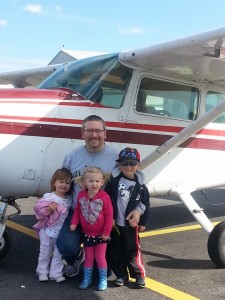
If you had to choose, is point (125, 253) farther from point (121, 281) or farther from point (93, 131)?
point (93, 131)

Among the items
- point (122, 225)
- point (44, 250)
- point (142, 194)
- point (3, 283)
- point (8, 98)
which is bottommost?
point (3, 283)

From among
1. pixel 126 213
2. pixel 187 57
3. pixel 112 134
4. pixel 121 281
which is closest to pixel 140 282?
pixel 121 281

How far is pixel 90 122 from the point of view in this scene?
3.64 m

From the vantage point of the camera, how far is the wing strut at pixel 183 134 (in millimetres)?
4129

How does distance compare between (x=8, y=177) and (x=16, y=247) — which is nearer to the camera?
(x=8, y=177)

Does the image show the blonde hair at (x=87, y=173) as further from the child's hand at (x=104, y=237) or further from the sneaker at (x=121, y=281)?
the sneaker at (x=121, y=281)

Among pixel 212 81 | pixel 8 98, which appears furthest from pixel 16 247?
pixel 212 81

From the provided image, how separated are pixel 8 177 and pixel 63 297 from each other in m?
1.14

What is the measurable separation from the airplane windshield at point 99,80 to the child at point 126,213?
3.04 ft

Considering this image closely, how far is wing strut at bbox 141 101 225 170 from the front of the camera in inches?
163

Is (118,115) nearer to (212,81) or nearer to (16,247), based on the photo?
(212,81)

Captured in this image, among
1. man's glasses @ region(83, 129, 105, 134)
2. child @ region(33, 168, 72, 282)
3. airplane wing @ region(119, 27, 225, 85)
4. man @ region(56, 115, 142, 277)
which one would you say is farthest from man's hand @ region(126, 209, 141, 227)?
airplane wing @ region(119, 27, 225, 85)

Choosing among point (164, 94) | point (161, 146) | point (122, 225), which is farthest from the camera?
point (164, 94)

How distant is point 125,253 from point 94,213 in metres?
0.51
